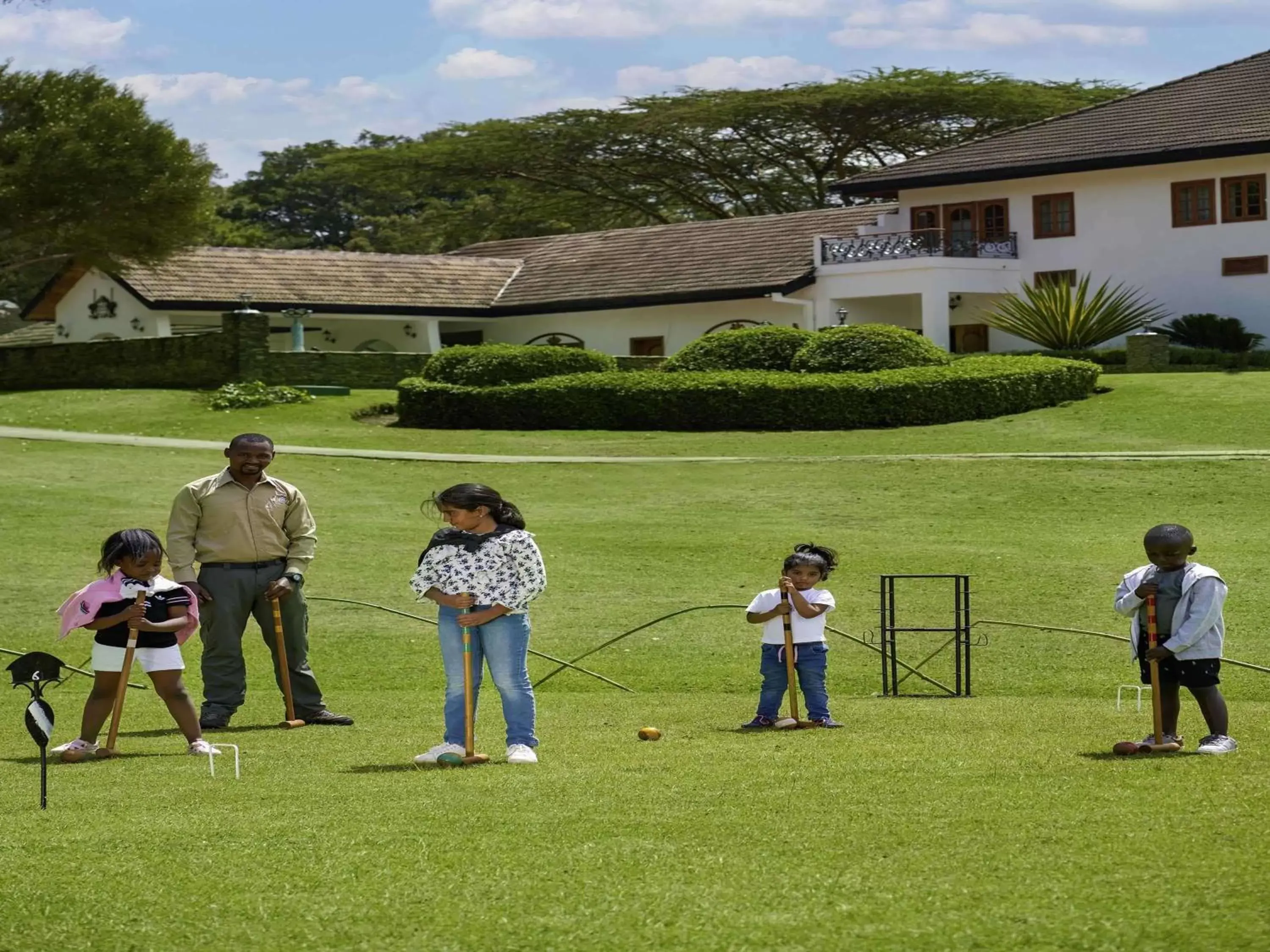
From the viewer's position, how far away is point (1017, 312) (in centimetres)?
4069

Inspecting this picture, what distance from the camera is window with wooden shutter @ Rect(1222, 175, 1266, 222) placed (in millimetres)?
41000

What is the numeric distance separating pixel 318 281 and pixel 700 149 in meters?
17.2

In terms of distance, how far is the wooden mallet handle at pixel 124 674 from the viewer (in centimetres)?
949

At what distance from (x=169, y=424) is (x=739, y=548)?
17578 mm

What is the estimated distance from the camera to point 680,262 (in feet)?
156

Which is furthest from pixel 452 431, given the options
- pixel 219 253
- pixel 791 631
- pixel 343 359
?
pixel 791 631

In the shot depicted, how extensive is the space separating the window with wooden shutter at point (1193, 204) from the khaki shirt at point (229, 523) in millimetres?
34580

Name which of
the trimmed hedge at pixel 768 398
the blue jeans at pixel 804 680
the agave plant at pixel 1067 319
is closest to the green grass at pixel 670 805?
the blue jeans at pixel 804 680

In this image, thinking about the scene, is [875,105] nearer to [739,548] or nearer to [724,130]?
[724,130]

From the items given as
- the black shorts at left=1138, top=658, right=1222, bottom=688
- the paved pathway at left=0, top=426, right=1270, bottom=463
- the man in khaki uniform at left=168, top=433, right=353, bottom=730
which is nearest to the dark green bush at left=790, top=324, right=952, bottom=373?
the paved pathway at left=0, top=426, right=1270, bottom=463

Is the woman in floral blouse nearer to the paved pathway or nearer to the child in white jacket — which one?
the child in white jacket

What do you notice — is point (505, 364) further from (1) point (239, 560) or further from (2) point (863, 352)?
(1) point (239, 560)

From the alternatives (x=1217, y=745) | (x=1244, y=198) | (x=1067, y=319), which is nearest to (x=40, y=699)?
(x=1217, y=745)

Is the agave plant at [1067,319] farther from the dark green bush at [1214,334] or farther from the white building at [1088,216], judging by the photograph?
the white building at [1088,216]
